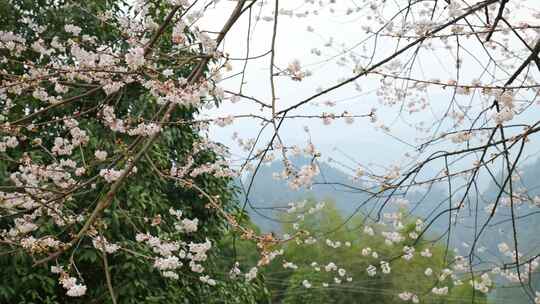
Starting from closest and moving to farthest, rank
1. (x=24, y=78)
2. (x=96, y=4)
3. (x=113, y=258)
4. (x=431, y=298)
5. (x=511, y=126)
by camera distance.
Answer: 1. (x=511, y=126)
2. (x=24, y=78)
3. (x=113, y=258)
4. (x=96, y=4)
5. (x=431, y=298)

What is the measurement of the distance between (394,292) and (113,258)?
876 centimetres

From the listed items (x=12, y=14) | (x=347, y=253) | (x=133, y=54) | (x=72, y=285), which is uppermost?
(x=347, y=253)

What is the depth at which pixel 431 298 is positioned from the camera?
41.1ft

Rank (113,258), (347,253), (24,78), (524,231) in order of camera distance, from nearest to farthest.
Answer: (24,78)
(113,258)
(347,253)
(524,231)

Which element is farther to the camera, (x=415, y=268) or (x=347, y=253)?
(x=347, y=253)

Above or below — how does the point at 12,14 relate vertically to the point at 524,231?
below

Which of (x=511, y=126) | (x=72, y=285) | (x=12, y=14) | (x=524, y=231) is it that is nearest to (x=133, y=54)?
(x=72, y=285)

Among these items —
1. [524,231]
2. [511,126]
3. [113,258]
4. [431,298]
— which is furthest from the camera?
[524,231]

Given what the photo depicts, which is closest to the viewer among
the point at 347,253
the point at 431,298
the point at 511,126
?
the point at 511,126

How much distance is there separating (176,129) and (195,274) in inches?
51.1

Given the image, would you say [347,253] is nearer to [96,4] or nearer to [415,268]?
[415,268]

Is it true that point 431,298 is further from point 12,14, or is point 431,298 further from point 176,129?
point 12,14

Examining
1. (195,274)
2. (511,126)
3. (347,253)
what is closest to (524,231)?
(347,253)

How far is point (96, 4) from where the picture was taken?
17.8 feet
